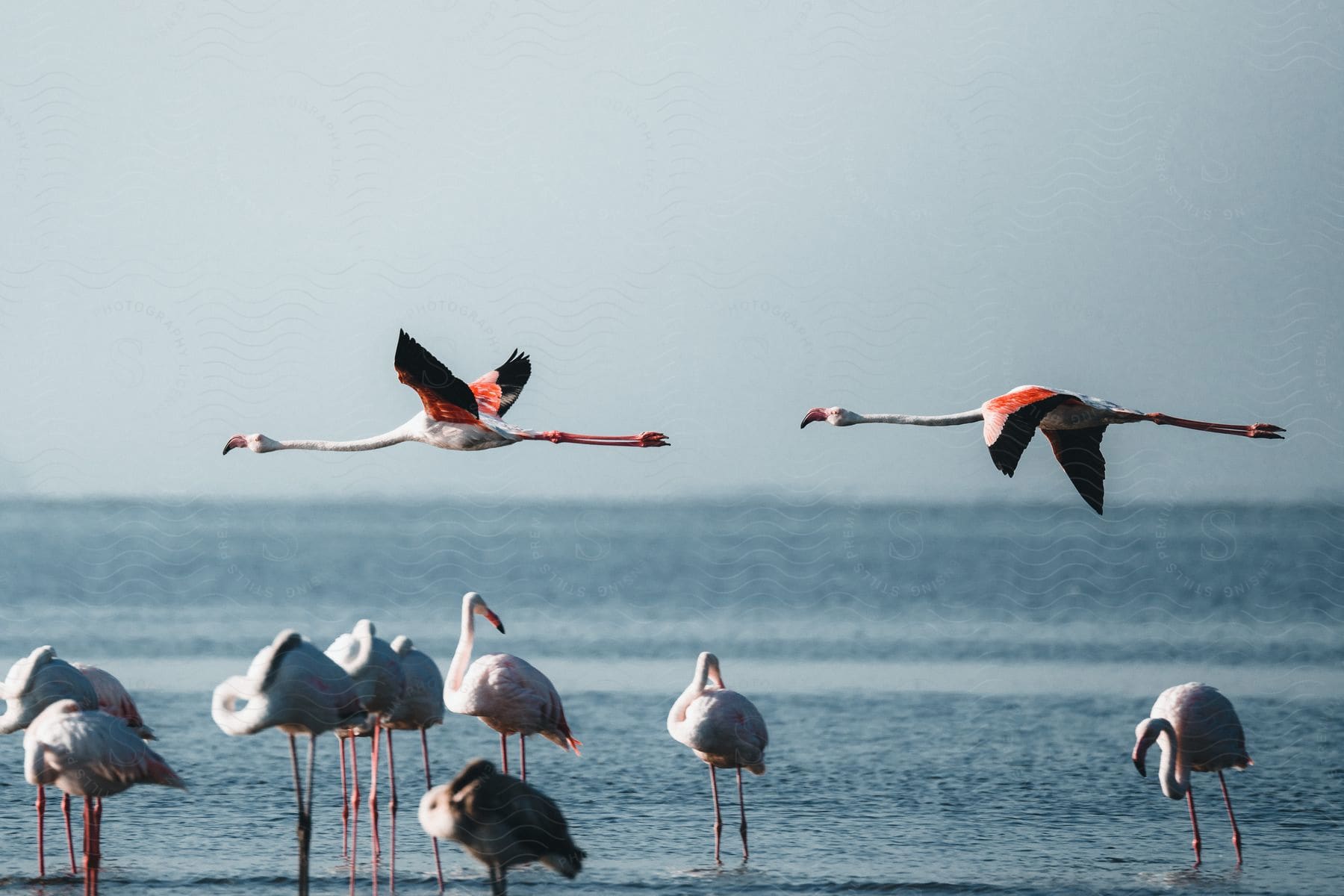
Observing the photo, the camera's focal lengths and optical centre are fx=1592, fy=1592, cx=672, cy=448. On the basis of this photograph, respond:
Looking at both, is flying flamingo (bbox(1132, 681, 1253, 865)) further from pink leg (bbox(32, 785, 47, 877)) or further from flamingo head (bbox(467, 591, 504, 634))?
pink leg (bbox(32, 785, 47, 877))

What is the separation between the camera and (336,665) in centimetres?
732

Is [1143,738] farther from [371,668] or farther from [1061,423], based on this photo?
[371,668]

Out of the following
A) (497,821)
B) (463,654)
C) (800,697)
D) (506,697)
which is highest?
(463,654)

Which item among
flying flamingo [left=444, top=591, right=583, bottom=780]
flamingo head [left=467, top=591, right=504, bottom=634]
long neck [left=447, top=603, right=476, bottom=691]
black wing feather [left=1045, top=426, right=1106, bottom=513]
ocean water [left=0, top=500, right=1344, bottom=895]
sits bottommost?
ocean water [left=0, top=500, right=1344, bottom=895]

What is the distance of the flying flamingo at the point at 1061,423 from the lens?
27.2 feet

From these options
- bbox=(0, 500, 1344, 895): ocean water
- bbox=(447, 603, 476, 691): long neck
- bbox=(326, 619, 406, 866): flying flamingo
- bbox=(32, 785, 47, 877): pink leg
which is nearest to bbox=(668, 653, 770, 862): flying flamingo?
bbox=(0, 500, 1344, 895): ocean water

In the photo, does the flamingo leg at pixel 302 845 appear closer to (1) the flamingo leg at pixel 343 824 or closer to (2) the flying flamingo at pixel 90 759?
→ (2) the flying flamingo at pixel 90 759

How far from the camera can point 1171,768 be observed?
8828mm

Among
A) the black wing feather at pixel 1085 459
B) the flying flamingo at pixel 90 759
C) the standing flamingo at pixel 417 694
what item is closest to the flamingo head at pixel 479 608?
the standing flamingo at pixel 417 694

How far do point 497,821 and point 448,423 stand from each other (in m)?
2.75

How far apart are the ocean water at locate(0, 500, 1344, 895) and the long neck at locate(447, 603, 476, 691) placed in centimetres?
95

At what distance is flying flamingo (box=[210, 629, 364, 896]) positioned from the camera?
22.9ft

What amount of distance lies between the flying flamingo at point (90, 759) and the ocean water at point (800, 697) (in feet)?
2.72

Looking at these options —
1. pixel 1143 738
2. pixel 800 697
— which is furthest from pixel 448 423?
pixel 800 697
